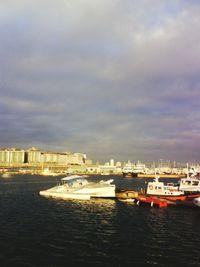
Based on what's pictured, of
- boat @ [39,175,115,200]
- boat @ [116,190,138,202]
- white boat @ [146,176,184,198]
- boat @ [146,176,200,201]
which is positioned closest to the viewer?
boat @ [146,176,200,201]

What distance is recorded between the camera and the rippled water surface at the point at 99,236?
125 ft

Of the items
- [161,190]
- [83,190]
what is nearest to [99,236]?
[83,190]

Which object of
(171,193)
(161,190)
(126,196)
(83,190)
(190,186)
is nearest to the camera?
(171,193)

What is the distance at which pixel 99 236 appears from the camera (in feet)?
160

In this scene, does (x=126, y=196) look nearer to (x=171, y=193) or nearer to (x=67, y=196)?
(x=171, y=193)

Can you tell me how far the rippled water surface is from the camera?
125 ft

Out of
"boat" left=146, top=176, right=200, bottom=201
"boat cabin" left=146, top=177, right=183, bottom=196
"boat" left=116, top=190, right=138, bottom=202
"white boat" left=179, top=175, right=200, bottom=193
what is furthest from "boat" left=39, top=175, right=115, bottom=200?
"white boat" left=179, top=175, right=200, bottom=193

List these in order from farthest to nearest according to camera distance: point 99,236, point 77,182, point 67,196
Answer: point 77,182
point 67,196
point 99,236

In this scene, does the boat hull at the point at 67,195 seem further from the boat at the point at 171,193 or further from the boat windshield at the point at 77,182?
the boat at the point at 171,193

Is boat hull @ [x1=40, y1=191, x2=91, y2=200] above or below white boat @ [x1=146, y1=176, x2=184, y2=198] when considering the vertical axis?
below

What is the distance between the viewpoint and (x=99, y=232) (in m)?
51.6

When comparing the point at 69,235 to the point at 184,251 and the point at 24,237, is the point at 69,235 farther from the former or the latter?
the point at 184,251

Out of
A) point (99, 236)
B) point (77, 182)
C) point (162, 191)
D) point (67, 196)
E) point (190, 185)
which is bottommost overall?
point (99, 236)

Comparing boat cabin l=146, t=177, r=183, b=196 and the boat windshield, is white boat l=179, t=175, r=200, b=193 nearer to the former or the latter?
boat cabin l=146, t=177, r=183, b=196
